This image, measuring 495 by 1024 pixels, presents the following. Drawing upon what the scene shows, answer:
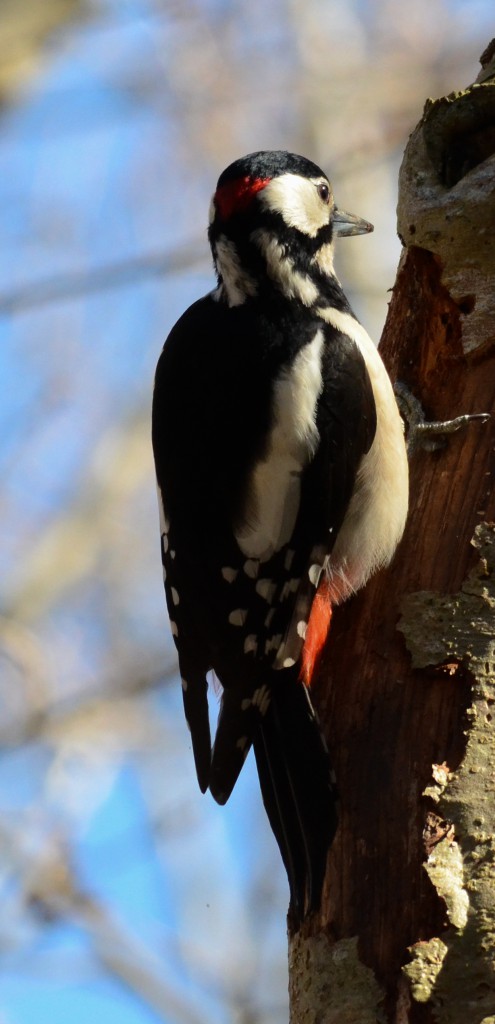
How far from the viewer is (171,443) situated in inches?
110

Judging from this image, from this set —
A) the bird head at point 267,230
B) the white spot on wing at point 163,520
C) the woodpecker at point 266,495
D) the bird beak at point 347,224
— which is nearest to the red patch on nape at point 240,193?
the bird head at point 267,230

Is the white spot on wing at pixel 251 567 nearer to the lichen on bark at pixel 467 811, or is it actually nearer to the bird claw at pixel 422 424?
the lichen on bark at pixel 467 811

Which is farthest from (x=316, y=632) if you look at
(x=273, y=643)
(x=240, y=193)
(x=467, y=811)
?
(x=240, y=193)

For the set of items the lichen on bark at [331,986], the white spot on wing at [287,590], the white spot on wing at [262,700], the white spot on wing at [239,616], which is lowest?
the lichen on bark at [331,986]

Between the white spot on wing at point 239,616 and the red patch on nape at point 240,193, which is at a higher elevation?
the red patch on nape at point 240,193

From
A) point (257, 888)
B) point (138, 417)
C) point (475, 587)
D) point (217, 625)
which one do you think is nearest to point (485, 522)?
point (475, 587)

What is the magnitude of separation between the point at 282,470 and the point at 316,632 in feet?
1.19

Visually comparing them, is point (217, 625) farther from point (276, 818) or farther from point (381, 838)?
point (381, 838)

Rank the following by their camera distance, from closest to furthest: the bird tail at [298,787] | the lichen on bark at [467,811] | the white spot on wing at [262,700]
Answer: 1. the lichen on bark at [467,811]
2. the bird tail at [298,787]
3. the white spot on wing at [262,700]

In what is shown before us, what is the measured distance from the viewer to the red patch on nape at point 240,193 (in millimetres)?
2957

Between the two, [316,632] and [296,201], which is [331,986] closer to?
[316,632]

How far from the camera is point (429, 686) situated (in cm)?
238

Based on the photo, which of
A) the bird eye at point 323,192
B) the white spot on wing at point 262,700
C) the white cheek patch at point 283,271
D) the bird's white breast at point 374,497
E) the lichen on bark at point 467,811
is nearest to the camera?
the lichen on bark at point 467,811

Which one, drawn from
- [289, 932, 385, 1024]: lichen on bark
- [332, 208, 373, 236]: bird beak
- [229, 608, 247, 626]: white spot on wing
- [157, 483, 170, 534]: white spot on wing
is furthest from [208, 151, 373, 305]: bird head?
[289, 932, 385, 1024]: lichen on bark
